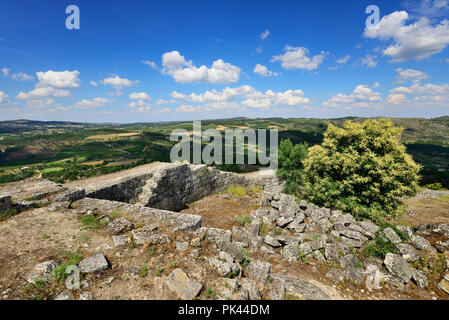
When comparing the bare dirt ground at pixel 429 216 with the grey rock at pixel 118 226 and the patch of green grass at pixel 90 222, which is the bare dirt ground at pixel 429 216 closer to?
the grey rock at pixel 118 226

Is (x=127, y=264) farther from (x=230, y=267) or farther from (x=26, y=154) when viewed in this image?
(x=26, y=154)

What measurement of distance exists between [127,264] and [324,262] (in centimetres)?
559

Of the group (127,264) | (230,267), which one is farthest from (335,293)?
(127,264)

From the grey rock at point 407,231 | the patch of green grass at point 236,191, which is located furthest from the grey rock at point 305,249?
the patch of green grass at point 236,191

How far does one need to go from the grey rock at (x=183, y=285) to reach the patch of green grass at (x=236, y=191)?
9035 millimetres

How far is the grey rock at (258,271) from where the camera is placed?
448 centimetres

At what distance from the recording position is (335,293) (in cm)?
499

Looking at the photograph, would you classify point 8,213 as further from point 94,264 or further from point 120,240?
point 94,264

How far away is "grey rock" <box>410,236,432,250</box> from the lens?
6.23 m

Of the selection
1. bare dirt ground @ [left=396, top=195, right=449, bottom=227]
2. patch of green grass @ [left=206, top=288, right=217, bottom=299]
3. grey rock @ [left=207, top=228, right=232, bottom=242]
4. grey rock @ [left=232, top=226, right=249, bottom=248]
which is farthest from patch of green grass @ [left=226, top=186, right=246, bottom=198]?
patch of green grass @ [left=206, top=288, right=217, bottom=299]

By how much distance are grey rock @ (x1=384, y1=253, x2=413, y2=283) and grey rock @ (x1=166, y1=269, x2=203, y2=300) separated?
5497 mm

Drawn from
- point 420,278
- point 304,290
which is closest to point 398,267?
point 420,278

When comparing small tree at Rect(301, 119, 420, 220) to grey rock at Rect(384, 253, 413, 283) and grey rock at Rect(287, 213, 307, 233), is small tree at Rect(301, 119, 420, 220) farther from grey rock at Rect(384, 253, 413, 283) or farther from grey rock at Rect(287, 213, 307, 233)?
grey rock at Rect(384, 253, 413, 283)
